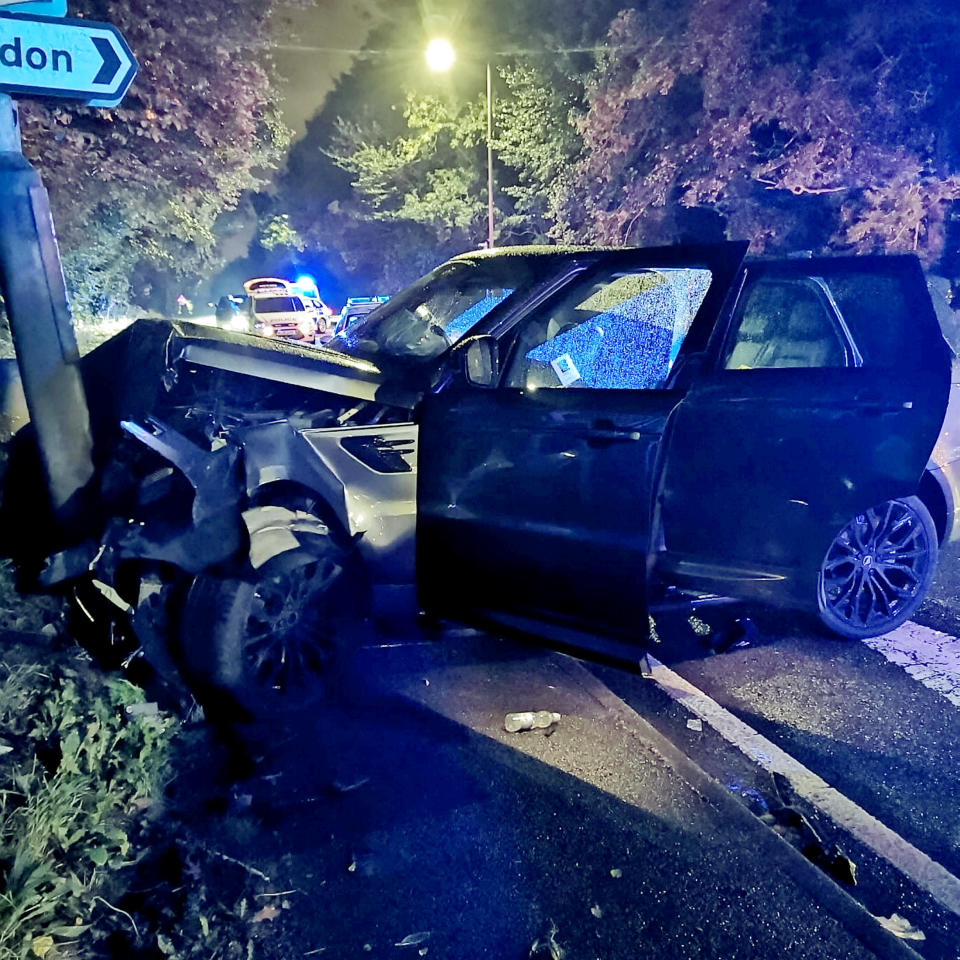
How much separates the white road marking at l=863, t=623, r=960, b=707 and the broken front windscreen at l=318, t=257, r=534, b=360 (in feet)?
8.70

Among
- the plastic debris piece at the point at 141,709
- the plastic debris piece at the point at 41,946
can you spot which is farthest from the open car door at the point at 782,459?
Result: the plastic debris piece at the point at 41,946

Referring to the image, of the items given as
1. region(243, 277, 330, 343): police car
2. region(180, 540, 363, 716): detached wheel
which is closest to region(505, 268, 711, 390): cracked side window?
region(180, 540, 363, 716): detached wheel

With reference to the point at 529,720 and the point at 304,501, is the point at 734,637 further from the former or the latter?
the point at 304,501

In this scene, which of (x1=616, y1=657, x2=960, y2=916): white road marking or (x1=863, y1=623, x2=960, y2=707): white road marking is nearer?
(x1=616, y1=657, x2=960, y2=916): white road marking

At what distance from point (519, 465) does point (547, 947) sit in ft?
5.47

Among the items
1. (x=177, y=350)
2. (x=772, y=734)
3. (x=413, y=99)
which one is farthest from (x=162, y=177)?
(x=413, y=99)

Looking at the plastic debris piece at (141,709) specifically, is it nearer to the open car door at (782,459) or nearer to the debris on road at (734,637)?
the open car door at (782,459)

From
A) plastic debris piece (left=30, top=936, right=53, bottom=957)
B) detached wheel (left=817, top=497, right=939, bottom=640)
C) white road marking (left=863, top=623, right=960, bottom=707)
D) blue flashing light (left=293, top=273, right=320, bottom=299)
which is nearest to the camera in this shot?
plastic debris piece (left=30, top=936, right=53, bottom=957)

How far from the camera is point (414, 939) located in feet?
7.18

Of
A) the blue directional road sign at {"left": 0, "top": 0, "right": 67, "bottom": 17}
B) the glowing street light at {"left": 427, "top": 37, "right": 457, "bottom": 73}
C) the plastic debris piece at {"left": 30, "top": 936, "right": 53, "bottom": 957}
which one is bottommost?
the plastic debris piece at {"left": 30, "top": 936, "right": 53, "bottom": 957}

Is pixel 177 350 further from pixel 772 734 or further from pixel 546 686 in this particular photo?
pixel 772 734

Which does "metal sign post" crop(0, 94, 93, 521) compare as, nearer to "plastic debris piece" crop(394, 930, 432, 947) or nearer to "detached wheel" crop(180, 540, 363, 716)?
"detached wheel" crop(180, 540, 363, 716)

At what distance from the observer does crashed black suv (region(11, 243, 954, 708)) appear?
302 cm

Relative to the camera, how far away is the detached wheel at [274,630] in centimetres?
305
